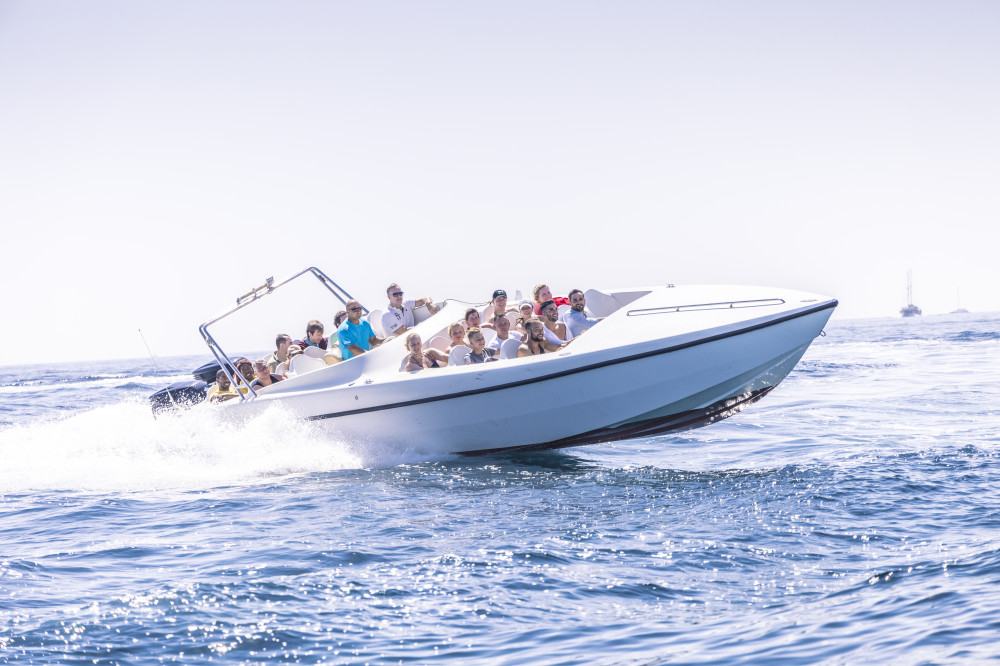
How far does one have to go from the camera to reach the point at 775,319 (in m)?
8.34

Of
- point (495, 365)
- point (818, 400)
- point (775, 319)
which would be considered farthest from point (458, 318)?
point (818, 400)

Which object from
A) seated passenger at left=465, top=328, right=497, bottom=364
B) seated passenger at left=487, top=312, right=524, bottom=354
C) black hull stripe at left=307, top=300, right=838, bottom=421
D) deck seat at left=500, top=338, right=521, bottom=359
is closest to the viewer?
black hull stripe at left=307, top=300, right=838, bottom=421

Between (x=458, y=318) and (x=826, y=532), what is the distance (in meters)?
5.41

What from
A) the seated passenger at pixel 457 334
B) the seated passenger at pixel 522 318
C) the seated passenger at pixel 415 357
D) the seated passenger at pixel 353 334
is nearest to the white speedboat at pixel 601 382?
the seated passenger at pixel 415 357

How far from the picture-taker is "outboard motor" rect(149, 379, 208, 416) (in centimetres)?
1105

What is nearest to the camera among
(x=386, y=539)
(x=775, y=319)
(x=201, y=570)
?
(x=201, y=570)

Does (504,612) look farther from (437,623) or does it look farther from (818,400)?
(818,400)

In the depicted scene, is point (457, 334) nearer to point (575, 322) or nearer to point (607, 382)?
point (575, 322)

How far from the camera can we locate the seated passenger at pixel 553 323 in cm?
939

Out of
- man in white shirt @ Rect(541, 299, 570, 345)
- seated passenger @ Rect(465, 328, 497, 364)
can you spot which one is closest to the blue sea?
seated passenger @ Rect(465, 328, 497, 364)

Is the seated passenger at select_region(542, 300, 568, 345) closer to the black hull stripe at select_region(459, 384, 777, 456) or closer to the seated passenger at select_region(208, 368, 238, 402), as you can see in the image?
the black hull stripe at select_region(459, 384, 777, 456)

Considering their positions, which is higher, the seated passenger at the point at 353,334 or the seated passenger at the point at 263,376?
the seated passenger at the point at 353,334

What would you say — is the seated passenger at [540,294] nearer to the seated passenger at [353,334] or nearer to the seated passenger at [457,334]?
the seated passenger at [457,334]

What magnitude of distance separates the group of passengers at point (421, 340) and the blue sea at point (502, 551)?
0.84 m
